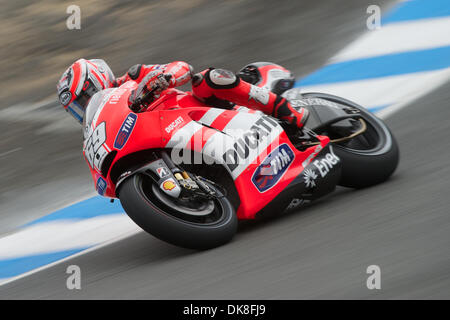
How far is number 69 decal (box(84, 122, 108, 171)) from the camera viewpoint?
14.5 ft

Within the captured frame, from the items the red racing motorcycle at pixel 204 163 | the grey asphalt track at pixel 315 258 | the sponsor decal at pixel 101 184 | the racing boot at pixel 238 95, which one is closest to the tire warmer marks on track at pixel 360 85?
the racing boot at pixel 238 95

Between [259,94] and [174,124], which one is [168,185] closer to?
[174,124]

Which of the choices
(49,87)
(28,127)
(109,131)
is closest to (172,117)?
(109,131)

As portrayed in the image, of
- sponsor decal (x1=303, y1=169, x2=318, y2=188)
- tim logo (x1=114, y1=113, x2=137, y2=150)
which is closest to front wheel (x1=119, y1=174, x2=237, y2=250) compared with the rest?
tim logo (x1=114, y1=113, x2=137, y2=150)

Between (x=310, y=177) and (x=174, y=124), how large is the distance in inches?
37.5

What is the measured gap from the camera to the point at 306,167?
4.77m

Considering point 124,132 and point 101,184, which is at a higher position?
point 124,132

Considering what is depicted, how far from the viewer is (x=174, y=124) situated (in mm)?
4477

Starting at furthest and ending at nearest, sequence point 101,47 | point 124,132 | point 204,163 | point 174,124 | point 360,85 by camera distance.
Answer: point 101,47 → point 360,85 → point 204,163 → point 174,124 → point 124,132

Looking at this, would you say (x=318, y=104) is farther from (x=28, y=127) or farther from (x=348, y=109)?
(x=28, y=127)

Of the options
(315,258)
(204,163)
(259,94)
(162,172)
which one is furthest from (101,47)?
(315,258)

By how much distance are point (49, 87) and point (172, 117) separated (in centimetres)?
471

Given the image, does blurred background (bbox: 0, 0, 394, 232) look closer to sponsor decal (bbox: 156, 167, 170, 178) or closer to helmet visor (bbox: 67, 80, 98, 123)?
helmet visor (bbox: 67, 80, 98, 123)

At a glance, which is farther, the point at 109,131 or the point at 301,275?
the point at 109,131
